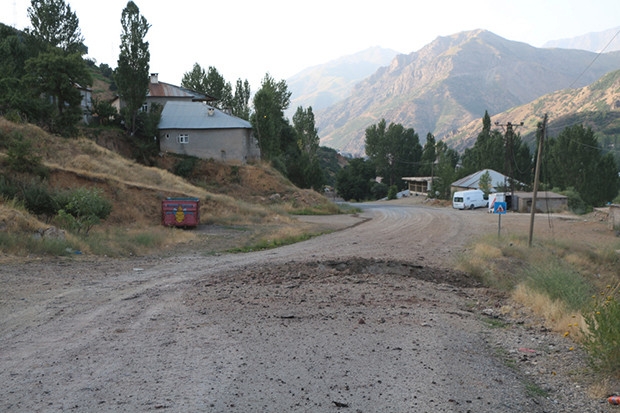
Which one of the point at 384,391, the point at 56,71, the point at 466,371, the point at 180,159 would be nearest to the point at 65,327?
the point at 384,391

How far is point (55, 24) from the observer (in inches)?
2542

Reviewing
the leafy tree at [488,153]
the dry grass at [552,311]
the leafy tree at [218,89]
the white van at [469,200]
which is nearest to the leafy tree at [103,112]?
the leafy tree at [218,89]

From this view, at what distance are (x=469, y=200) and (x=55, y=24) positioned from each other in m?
52.1

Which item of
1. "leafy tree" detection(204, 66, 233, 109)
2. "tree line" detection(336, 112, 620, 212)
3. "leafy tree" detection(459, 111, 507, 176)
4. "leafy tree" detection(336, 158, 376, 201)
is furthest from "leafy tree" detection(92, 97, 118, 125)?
"leafy tree" detection(336, 158, 376, 201)

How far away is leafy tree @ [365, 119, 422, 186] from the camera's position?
12556cm

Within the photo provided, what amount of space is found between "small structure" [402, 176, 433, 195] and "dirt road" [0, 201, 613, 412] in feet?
309

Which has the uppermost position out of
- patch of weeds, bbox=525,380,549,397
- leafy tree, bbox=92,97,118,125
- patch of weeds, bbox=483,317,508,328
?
leafy tree, bbox=92,97,118,125

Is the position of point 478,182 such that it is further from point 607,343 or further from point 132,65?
point 607,343

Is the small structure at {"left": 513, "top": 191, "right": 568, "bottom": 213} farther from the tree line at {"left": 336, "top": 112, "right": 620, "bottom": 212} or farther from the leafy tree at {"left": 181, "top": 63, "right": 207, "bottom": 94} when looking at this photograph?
the leafy tree at {"left": 181, "top": 63, "right": 207, "bottom": 94}

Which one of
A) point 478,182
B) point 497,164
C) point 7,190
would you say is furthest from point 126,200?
point 497,164

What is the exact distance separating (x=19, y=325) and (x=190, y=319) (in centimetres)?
277

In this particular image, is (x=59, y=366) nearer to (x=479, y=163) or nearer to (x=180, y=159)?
(x=180, y=159)

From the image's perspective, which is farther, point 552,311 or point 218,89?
point 218,89

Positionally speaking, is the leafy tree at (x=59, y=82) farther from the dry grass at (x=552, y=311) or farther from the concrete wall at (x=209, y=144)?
the dry grass at (x=552, y=311)
